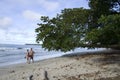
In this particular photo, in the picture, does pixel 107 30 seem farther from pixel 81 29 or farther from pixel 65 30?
pixel 65 30

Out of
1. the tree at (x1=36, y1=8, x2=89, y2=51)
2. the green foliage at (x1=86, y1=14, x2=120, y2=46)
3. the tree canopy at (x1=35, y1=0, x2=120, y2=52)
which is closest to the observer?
the green foliage at (x1=86, y1=14, x2=120, y2=46)

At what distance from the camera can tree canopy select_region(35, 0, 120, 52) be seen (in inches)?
853

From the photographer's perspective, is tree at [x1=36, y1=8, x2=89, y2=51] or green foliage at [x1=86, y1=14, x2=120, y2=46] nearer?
green foliage at [x1=86, y1=14, x2=120, y2=46]

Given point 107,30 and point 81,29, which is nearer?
point 107,30

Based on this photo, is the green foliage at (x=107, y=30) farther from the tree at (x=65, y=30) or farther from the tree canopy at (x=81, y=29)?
the tree at (x=65, y=30)

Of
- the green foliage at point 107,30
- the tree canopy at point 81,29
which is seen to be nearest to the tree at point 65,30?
the tree canopy at point 81,29

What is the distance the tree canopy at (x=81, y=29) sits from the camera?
2166 centimetres

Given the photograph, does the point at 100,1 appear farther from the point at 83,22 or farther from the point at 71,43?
the point at 71,43

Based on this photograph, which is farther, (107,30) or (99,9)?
(99,9)

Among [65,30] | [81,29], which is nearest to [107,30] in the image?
[81,29]

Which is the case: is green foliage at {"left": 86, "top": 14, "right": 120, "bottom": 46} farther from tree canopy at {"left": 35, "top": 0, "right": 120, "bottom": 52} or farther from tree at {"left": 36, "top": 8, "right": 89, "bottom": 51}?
tree at {"left": 36, "top": 8, "right": 89, "bottom": 51}

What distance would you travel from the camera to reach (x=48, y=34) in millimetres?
27234

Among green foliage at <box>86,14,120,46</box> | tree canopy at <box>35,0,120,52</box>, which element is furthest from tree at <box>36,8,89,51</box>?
green foliage at <box>86,14,120,46</box>

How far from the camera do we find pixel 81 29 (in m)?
23.8
